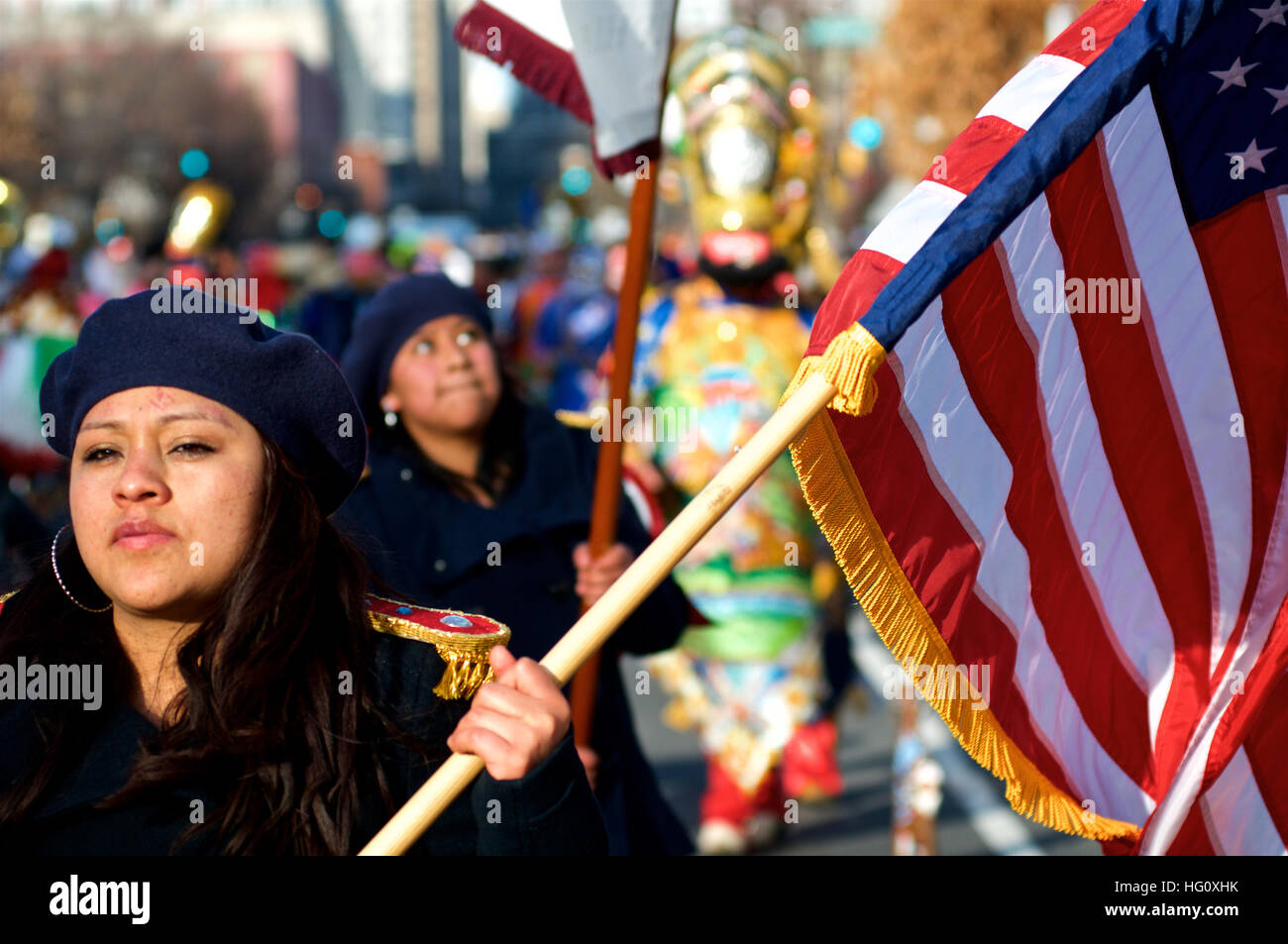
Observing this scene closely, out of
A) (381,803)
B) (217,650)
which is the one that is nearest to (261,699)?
(217,650)

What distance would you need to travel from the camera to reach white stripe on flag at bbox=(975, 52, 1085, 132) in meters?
2.73

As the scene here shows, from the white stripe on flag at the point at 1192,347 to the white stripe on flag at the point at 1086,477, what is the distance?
0.12 meters

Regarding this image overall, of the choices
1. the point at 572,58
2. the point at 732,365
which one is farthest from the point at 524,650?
the point at 732,365

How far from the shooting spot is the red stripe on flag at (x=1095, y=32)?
9.13 ft

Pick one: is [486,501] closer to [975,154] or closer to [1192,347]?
[1192,347]

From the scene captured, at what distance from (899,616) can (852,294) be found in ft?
1.86

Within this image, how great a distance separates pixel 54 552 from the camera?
255cm

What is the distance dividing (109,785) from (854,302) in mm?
1219

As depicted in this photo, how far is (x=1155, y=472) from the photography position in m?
3.23

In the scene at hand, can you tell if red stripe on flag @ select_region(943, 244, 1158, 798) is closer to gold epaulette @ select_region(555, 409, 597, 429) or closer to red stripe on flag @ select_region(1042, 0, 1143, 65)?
red stripe on flag @ select_region(1042, 0, 1143, 65)

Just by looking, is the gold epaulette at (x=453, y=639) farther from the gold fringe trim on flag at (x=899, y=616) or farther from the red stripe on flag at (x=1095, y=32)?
the red stripe on flag at (x=1095, y=32)

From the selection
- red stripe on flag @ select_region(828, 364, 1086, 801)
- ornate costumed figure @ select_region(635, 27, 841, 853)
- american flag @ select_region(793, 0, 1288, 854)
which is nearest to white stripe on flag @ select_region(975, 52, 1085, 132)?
american flag @ select_region(793, 0, 1288, 854)
